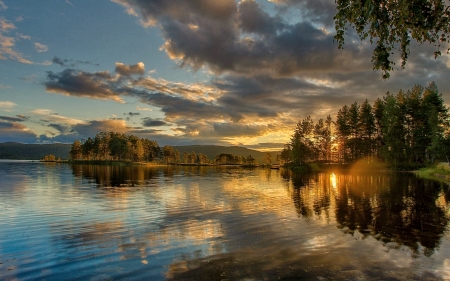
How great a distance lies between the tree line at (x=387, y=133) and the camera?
8950 cm

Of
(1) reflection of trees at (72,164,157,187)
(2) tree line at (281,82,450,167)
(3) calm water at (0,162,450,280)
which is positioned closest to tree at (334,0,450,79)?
(3) calm water at (0,162,450,280)

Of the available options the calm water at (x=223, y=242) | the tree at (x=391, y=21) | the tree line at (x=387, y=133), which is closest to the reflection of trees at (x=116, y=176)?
the calm water at (x=223, y=242)

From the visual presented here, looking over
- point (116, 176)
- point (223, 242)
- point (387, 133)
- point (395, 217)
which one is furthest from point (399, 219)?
point (387, 133)

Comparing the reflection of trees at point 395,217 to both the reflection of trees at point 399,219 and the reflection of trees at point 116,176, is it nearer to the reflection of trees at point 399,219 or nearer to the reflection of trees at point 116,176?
the reflection of trees at point 399,219

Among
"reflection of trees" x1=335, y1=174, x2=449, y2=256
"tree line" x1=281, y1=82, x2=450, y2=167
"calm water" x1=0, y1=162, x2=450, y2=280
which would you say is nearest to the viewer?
"calm water" x1=0, y1=162, x2=450, y2=280

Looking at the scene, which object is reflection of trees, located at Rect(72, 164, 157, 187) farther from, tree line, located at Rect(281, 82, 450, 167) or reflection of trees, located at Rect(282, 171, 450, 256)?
tree line, located at Rect(281, 82, 450, 167)

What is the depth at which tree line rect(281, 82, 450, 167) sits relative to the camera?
294 ft

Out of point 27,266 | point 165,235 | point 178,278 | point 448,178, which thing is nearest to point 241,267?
point 178,278

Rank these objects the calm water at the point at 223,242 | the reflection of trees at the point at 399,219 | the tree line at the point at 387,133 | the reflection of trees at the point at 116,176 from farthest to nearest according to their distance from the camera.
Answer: the tree line at the point at 387,133 < the reflection of trees at the point at 116,176 < the reflection of trees at the point at 399,219 < the calm water at the point at 223,242

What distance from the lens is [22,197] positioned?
33.5m

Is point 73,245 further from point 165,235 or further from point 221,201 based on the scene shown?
point 221,201

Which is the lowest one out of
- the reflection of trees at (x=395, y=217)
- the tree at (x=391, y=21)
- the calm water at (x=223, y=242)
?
the reflection of trees at (x=395, y=217)

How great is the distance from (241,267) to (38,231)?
1428cm

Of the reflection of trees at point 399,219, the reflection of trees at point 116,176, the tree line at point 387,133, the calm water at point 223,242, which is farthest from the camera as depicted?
the tree line at point 387,133
